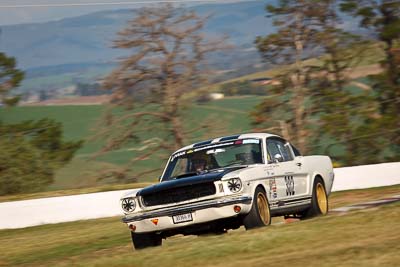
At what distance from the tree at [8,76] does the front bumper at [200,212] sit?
4405 cm

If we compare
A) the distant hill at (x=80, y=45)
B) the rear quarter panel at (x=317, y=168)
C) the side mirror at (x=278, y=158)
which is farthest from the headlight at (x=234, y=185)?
the distant hill at (x=80, y=45)

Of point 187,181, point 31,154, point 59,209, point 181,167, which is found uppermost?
point 187,181

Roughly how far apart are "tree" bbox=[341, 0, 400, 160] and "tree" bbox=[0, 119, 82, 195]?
16.8 m

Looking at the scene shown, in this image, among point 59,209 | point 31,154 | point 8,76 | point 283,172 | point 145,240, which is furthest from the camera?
point 8,76

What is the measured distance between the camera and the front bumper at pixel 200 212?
12273 millimetres

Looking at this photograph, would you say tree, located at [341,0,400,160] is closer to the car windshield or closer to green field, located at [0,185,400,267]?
the car windshield

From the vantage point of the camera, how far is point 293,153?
1488 cm

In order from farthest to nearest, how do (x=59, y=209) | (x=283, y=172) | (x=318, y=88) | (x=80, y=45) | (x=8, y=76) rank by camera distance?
(x=80, y=45) < (x=8, y=76) < (x=318, y=88) < (x=59, y=209) < (x=283, y=172)

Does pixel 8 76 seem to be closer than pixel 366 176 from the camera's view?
No

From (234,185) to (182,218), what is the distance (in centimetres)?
81

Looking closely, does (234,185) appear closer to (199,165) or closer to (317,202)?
(199,165)

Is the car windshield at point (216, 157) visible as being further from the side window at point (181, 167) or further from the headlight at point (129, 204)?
the headlight at point (129, 204)

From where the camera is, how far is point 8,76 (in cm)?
5606

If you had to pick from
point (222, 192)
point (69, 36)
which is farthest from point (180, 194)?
point (69, 36)
